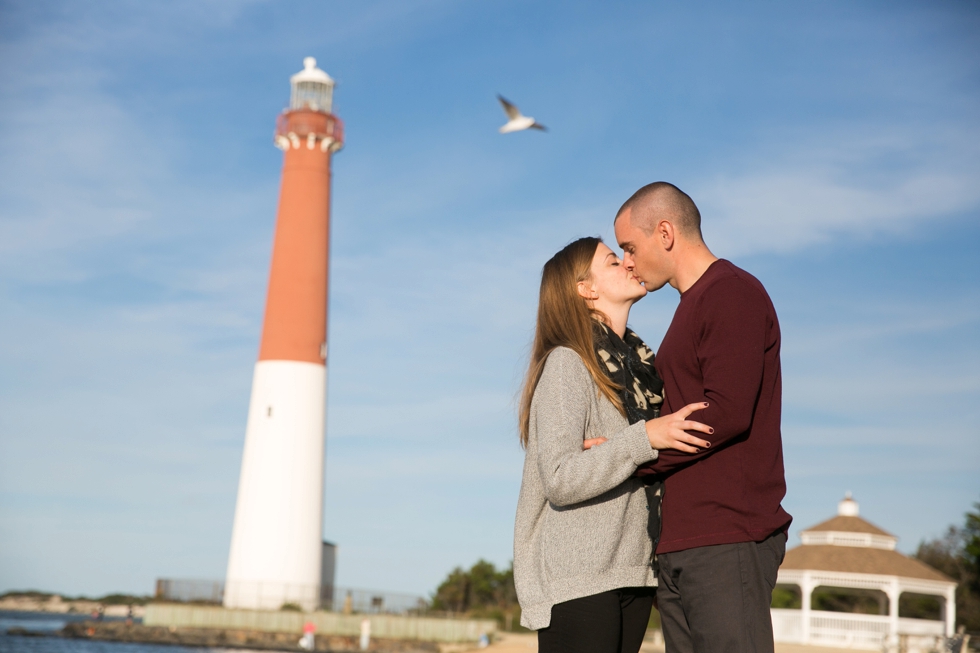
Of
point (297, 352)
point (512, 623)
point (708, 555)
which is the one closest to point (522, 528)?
point (708, 555)

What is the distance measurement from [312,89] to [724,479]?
1120 inches

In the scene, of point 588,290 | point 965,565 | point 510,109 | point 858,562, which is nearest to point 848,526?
point 858,562

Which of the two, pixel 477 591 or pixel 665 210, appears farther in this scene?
pixel 477 591

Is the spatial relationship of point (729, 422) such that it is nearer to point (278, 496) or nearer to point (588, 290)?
point (588, 290)

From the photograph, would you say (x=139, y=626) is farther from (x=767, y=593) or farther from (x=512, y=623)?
(x=767, y=593)

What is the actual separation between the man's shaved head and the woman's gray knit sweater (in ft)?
1.70

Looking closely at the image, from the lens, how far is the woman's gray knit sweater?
3125 mm

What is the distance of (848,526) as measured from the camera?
86.8 feet

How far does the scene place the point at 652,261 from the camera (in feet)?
11.3

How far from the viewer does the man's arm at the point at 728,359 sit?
2990 mm

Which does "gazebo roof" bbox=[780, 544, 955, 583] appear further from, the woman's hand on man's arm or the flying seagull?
the woman's hand on man's arm

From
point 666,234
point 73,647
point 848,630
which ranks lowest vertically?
point 73,647

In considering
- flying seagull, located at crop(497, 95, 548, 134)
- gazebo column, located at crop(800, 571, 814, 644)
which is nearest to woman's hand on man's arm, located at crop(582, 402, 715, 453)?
flying seagull, located at crop(497, 95, 548, 134)

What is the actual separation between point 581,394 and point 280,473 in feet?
77.9
